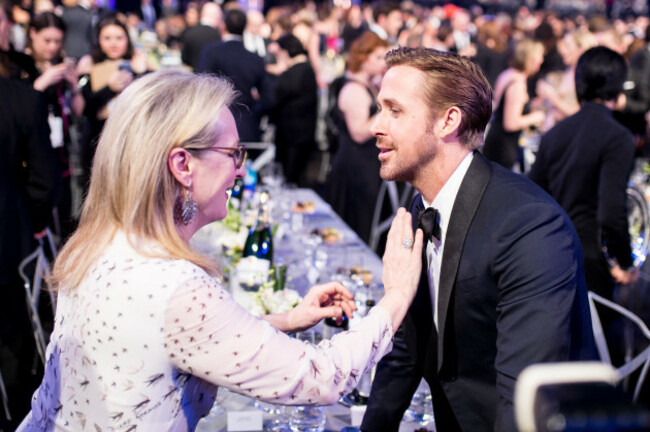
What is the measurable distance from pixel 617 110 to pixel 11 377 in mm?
4613

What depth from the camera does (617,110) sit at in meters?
5.43

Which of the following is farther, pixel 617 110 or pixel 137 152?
pixel 617 110

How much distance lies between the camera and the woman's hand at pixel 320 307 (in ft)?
5.15

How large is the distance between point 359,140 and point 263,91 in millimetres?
1633

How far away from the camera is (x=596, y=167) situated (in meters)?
3.10

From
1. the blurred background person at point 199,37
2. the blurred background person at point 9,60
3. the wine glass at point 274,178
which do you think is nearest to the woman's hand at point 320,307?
the blurred background person at point 9,60

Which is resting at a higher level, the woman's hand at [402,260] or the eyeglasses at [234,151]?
the eyeglasses at [234,151]

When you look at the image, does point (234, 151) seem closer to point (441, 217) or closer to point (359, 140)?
point (441, 217)

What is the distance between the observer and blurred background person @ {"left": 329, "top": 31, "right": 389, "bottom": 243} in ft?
15.3

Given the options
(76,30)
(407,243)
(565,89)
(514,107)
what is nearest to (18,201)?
(407,243)

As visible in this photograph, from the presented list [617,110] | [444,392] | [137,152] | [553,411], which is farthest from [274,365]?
[617,110]

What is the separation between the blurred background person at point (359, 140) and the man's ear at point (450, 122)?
2.89 meters

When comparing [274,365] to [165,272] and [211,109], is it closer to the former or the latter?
[165,272]

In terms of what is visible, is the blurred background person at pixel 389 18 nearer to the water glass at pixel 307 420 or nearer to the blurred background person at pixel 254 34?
the blurred background person at pixel 254 34
